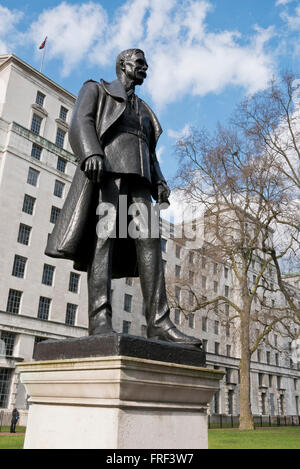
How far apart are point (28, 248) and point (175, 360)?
33537mm

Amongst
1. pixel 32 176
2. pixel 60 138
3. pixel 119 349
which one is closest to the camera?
pixel 119 349

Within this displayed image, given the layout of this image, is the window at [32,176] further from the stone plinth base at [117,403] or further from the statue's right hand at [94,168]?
the stone plinth base at [117,403]

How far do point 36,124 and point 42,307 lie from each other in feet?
57.9

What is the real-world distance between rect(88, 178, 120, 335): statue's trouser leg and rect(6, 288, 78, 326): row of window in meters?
31.2

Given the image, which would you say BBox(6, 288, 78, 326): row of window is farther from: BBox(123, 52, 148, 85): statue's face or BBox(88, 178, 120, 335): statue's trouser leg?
BBox(88, 178, 120, 335): statue's trouser leg

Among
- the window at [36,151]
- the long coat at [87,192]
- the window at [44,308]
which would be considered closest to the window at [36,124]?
the window at [36,151]

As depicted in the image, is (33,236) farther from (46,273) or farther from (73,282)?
(73,282)

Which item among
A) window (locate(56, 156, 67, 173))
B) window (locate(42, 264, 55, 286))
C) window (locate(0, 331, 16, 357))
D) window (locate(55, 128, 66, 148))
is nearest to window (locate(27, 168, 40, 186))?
window (locate(56, 156, 67, 173))

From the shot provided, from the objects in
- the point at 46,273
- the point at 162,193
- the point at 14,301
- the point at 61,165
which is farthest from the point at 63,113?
the point at 162,193

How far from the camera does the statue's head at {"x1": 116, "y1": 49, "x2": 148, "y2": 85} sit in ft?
14.6

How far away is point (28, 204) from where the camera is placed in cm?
3644

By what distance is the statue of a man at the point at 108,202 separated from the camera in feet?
12.0
